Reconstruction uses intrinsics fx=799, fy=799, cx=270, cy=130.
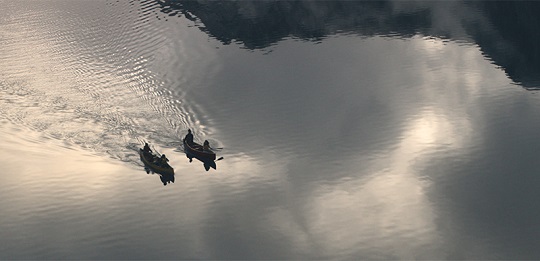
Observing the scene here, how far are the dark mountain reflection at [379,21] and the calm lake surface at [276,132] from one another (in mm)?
640

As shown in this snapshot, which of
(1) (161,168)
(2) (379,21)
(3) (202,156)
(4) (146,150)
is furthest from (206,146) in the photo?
(2) (379,21)

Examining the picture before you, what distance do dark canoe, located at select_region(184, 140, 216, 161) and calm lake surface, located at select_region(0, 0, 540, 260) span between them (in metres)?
1.37

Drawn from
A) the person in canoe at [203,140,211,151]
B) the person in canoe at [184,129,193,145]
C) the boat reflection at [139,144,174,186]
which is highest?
the person in canoe at [184,129,193,145]

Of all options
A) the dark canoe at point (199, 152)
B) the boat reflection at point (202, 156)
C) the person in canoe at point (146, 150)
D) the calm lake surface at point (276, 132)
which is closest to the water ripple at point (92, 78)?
the calm lake surface at point (276, 132)

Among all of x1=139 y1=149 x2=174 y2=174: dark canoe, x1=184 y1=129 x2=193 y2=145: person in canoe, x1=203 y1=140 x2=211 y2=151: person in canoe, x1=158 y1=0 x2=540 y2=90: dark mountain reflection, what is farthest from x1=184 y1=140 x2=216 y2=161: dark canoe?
x1=158 y1=0 x2=540 y2=90: dark mountain reflection

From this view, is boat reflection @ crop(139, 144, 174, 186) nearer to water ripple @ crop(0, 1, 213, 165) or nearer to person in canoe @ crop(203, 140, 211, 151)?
water ripple @ crop(0, 1, 213, 165)

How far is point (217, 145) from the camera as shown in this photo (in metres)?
105

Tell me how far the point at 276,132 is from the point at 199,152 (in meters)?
13.9

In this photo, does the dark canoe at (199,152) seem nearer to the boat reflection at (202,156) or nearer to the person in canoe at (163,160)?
the boat reflection at (202,156)

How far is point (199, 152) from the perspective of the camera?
9875 cm

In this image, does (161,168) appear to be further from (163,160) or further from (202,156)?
(202,156)

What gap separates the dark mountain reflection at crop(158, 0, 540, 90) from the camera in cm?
14900

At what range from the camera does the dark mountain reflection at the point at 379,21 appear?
489 ft

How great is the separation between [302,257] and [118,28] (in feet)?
308
